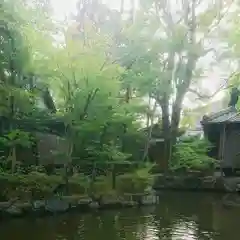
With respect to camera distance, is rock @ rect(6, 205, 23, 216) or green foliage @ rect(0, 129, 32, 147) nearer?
rock @ rect(6, 205, 23, 216)

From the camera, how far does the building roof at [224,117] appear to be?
719 inches

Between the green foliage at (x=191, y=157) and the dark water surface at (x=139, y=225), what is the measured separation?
3.89m

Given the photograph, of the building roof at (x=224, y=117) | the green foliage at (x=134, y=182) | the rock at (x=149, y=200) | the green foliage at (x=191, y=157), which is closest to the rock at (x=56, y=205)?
the green foliage at (x=134, y=182)

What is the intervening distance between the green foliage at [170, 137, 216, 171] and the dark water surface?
A: 3893mm

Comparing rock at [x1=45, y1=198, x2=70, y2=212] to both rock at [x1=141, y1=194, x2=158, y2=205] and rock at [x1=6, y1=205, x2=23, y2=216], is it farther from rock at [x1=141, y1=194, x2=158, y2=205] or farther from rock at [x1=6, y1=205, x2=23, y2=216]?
rock at [x1=141, y1=194, x2=158, y2=205]

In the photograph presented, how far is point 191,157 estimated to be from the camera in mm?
16719

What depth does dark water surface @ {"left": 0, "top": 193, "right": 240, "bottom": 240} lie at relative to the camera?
898 cm

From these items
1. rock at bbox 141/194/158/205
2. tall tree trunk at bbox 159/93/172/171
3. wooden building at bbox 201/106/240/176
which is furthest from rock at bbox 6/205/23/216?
wooden building at bbox 201/106/240/176

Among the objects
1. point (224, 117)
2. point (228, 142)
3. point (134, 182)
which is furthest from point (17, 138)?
point (224, 117)

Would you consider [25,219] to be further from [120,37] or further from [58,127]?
[120,37]

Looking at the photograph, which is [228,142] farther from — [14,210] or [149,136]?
[14,210]

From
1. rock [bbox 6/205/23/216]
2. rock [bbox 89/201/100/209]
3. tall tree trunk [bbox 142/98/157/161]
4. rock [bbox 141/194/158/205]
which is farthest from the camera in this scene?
tall tree trunk [bbox 142/98/157/161]

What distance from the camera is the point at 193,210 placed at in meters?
12.3

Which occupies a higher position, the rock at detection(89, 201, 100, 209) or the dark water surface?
the rock at detection(89, 201, 100, 209)
